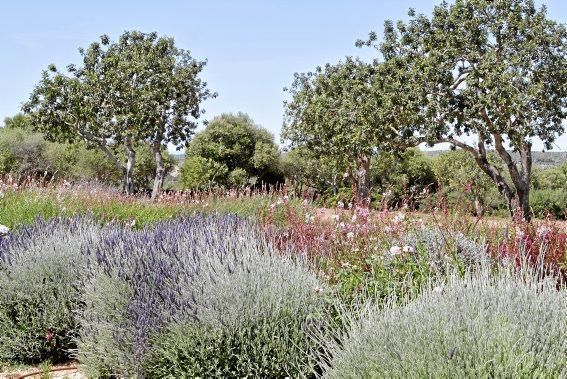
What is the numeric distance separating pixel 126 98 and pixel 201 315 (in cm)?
2680

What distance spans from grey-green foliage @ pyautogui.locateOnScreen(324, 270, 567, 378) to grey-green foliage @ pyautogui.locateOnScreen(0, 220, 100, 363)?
2552 millimetres

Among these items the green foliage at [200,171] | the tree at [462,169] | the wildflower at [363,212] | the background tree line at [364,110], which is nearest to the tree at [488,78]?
the background tree line at [364,110]

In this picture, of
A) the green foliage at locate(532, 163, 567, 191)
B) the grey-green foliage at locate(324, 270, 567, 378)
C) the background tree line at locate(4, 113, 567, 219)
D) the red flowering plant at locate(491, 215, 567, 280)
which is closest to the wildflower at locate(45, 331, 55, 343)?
the grey-green foliage at locate(324, 270, 567, 378)

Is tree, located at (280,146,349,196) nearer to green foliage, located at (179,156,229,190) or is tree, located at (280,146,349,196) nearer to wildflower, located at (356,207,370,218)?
green foliage, located at (179,156,229,190)

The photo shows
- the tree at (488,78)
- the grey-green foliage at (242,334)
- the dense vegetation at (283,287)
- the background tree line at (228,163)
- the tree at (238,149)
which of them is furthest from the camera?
the tree at (238,149)

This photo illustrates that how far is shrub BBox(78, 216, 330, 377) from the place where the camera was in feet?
12.2

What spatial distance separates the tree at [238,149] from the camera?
1631 inches

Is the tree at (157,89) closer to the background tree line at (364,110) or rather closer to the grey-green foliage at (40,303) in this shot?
the background tree line at (364,110)

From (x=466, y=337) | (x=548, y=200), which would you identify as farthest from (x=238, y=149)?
(x=466, y=337)

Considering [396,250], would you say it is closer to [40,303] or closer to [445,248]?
[445,248]

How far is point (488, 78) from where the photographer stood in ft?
64.8

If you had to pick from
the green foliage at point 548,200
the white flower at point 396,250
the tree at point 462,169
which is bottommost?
the white flower at point 396,250

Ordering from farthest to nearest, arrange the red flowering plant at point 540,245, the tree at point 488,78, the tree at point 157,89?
the tree at point 157,89 → the tree at point 488,78 → the red flowering plant at point 540,245

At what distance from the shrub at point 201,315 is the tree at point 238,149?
3614 centimetres
